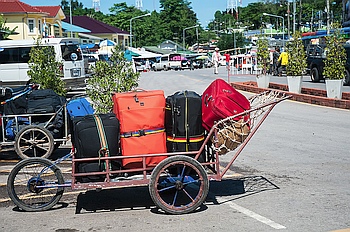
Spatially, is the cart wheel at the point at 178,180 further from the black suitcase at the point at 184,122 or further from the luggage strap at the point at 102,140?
the luggage strap at the point at 102,140

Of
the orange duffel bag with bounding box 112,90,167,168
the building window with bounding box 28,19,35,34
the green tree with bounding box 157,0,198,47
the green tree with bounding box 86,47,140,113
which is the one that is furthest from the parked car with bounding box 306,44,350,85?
the green tree with bounding box 157,0,198,47

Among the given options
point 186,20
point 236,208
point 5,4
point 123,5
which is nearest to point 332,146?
point 236,208

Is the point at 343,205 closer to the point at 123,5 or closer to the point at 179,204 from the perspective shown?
the point at 179,204

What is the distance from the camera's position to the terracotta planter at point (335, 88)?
57.6ft

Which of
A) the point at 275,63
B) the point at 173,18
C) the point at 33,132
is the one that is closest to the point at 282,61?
the point at 275,63

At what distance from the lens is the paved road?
6129mm

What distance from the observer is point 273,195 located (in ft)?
23.9

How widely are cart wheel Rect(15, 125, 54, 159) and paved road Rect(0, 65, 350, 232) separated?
403mm

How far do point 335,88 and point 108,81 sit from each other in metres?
9.85

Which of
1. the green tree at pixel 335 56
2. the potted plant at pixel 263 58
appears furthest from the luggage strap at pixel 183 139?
the potted plant at pixel 263 58

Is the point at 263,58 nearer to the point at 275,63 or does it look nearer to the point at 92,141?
the point at 275,63

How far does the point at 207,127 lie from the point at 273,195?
1.35 m

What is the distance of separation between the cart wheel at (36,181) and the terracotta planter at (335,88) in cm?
1247

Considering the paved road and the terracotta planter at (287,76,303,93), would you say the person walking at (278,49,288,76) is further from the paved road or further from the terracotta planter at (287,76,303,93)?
the paved road
